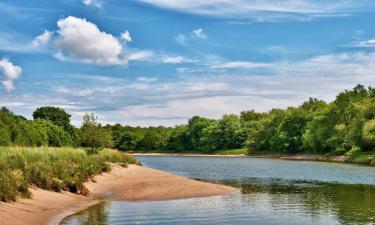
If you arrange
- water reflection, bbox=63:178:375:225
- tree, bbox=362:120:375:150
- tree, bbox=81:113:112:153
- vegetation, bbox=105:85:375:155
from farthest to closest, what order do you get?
vegetation, bbox=105:85:375:155 → tree, bbox=362:120:375:150 → tree, bbox=81:113:112:153 → water reflection, bbox=63:178:375:225

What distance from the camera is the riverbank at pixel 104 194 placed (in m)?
26.3

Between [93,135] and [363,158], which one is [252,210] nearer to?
[93,135]

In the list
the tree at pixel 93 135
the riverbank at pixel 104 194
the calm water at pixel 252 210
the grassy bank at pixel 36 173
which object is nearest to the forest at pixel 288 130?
the tree at pixel 93 135

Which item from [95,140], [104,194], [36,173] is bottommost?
[104,194]

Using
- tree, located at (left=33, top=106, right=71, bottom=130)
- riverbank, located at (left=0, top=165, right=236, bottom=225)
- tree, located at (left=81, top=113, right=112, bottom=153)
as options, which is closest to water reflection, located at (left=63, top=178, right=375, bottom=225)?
riverbank, located at (left=0, top=165, right=236, bottom=225)

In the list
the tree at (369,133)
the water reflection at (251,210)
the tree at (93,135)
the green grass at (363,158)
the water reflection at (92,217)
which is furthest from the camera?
the tree at (369,133)

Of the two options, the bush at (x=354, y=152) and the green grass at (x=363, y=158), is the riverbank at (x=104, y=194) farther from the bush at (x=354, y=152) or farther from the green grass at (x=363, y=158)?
the bush at (x=354, y=152)

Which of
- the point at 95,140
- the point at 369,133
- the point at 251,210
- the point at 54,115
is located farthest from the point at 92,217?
the point at 54,115

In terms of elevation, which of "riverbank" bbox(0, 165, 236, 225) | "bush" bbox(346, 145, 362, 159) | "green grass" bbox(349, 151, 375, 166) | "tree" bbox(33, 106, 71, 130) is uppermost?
"tree" bbox(33, 106, 71, 130)

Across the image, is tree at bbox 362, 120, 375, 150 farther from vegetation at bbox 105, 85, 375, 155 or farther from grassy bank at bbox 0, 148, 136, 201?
grassy bank at bbox 0, 148, 136, 201

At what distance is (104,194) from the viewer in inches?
1620

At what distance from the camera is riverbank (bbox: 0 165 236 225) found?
2627cm

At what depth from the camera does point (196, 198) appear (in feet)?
129

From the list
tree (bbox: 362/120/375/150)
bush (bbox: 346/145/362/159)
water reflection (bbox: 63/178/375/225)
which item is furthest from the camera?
bush (bbox: 346/145/362/159)
